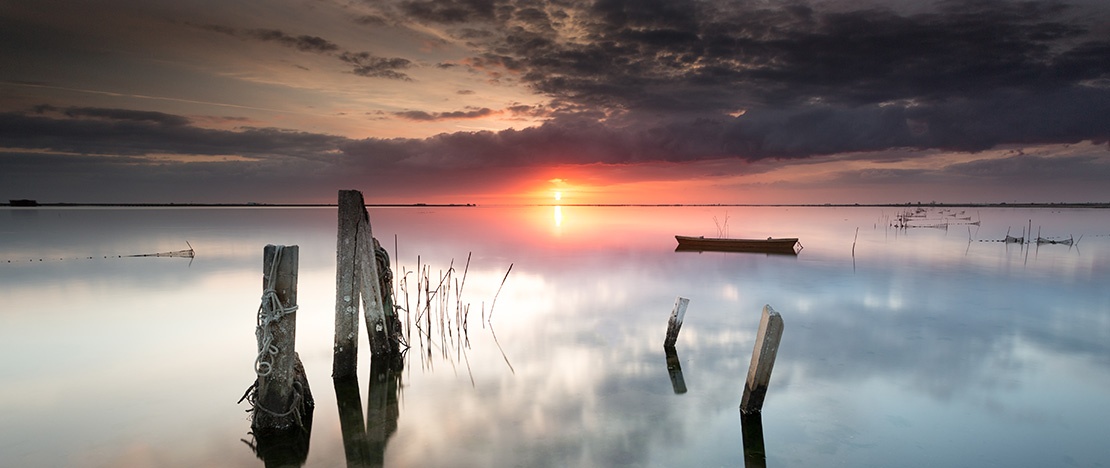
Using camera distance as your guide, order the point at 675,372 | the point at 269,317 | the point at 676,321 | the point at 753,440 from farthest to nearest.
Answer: the point at 676,321 → the point at 675,372 → the point at 753,440 → the point at 269,317

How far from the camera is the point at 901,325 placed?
47.1 feet

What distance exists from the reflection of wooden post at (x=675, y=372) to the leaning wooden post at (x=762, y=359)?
1.22 meters

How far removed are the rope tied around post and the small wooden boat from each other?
30.0 m

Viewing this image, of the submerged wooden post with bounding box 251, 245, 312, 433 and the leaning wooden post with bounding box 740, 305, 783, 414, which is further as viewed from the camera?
the leaning wooden post with bounding box 740, 305, 783, 414

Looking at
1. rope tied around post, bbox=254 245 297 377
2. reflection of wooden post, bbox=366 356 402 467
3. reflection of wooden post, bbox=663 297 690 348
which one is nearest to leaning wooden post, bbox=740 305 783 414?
reflection of wooden post, bbox=663 297 690 348

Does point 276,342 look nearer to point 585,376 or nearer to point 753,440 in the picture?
point 585,376

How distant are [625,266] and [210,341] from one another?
18.4 meters

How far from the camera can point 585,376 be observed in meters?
9.84

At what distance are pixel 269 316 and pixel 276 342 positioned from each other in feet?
1.12

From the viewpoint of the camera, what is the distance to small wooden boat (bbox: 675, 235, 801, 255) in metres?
32.8

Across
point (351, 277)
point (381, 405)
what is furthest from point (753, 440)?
point (351, 277)

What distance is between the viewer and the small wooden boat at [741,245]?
3284cm

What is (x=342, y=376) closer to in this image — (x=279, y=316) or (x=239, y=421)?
(x=239, y=421)

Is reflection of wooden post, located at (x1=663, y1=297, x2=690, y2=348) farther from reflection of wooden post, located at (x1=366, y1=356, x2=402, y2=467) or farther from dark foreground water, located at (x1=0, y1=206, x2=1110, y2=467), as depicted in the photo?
reflection of wooden post, located at (x1=366, y1=356, x2=402, y2=467)
